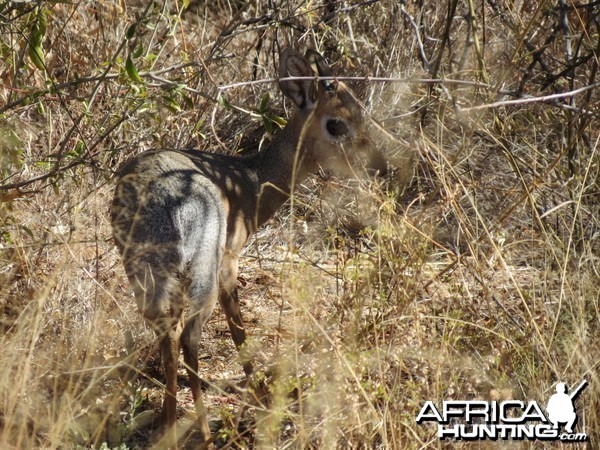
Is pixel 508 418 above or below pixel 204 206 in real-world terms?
below

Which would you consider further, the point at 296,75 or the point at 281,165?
the point at 281,165

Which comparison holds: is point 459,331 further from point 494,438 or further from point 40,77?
point 40,77

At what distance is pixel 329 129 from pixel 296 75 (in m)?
0.38

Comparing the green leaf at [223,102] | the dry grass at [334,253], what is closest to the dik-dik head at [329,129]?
the dry grass at [334,253]

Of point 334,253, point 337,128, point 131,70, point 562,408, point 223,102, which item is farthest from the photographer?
point 337,128

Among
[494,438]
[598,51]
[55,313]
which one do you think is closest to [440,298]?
[494,438]

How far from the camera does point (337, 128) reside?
5.49 metres

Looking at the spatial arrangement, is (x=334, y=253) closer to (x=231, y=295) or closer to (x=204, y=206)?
(x=231, y=295)

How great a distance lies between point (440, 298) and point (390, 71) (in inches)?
103

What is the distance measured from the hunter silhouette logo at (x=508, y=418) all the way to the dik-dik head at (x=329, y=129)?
214 centimetres

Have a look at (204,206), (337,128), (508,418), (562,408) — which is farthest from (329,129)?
(562,408)

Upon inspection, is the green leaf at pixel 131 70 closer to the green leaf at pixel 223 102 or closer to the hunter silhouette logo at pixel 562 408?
the green leaf at pixel 223 102

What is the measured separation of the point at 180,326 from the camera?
4457 mm

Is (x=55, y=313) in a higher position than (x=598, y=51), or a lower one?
lower
